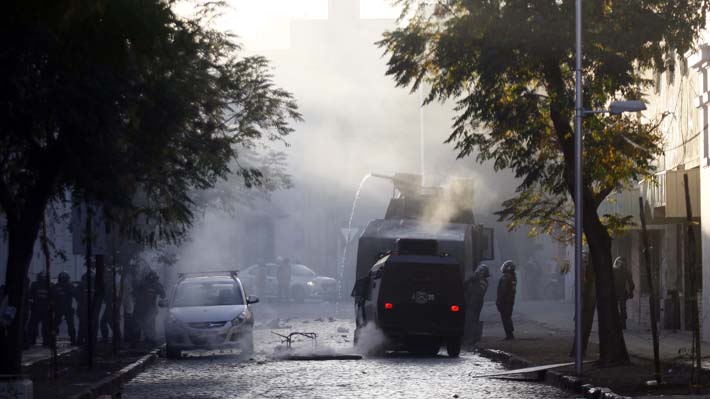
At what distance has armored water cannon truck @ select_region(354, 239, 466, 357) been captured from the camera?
29.4 metres

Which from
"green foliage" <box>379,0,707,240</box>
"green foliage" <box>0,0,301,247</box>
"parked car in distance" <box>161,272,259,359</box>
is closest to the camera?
"green foliage" <box>0,0,301,247</box>

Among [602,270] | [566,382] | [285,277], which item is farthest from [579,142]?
[285,277]

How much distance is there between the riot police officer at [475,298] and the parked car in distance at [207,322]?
5337 mm

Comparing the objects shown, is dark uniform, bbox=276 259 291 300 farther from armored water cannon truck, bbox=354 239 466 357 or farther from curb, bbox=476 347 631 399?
curb, bbox=476 347 631 399

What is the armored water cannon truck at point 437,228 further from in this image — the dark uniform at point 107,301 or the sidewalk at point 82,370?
the sidewalk at point 82,370

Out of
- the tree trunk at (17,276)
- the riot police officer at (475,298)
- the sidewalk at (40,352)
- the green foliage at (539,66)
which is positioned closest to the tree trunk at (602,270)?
the green foliage at (539,66)

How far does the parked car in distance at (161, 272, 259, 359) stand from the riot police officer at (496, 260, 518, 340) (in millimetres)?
6043

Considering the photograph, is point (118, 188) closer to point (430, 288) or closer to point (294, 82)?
point (430, 288)

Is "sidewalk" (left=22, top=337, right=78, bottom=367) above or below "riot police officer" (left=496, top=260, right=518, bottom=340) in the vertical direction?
below

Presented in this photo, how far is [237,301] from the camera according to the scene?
30734mm

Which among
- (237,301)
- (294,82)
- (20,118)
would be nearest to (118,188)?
(20,118)

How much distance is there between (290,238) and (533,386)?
249ft

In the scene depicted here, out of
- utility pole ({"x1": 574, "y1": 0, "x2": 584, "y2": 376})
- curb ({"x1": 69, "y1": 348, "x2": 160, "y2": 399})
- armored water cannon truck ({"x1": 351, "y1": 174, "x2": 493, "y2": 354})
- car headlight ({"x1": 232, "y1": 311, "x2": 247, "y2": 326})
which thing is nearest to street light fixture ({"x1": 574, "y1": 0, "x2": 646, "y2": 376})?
utility pole ({"x1": 574, "y1": 0, "x2": 584, "y2": 376})

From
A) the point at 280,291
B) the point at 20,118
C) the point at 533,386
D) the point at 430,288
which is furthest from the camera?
the point at 280,291
